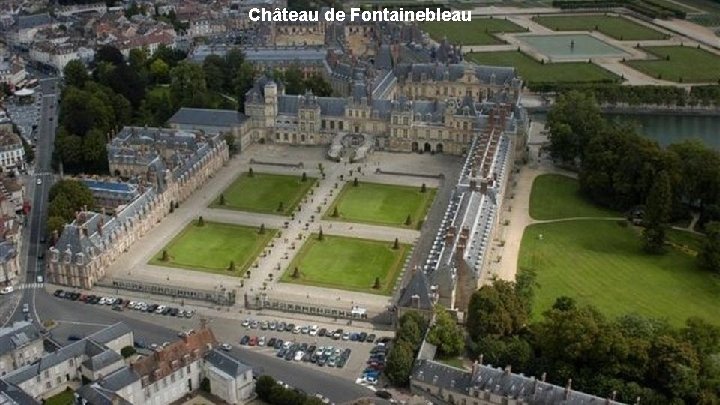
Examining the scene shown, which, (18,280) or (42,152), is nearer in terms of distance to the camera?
(18,280)

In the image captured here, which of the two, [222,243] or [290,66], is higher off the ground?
[290,66]

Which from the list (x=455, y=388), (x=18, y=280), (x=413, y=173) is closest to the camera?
(x=455, y=388)

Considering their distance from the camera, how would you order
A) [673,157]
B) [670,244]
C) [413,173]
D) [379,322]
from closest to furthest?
[379,322]
[670,244]
[673,157]
[413,173]

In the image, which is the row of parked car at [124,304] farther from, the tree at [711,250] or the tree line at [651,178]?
the tree at [711,250]

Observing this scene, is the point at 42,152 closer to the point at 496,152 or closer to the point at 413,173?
the point at 413,173

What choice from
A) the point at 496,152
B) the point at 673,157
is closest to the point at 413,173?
the point at 496,152

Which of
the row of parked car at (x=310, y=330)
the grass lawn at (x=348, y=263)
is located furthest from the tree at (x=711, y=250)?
the row of parked car at (x=310, y=330)

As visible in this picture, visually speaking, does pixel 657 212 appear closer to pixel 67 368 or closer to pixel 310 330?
pixel 310 330
